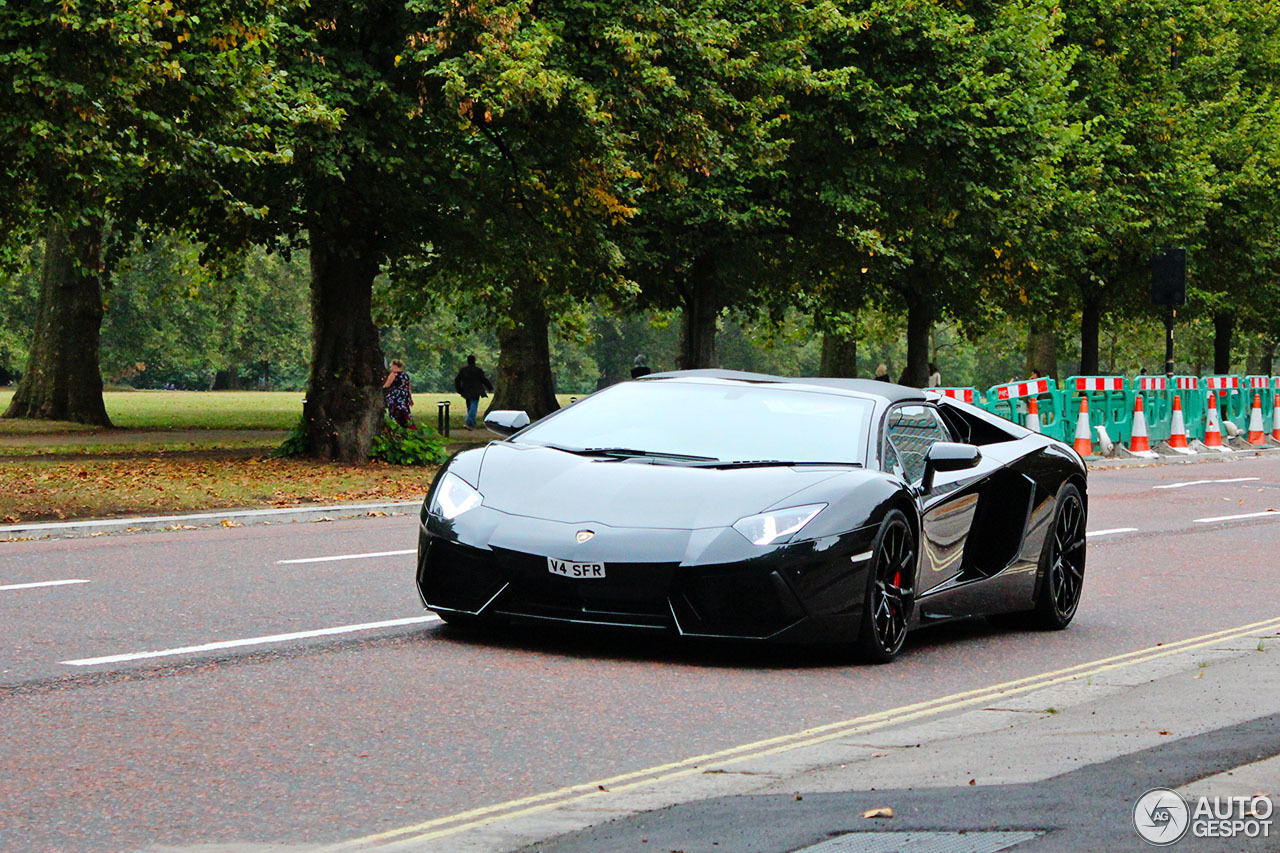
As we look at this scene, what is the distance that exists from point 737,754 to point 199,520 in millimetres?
10449

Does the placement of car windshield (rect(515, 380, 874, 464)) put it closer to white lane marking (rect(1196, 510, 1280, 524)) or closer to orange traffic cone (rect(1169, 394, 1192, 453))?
Result: white lane marking (rect(1196, 510, 1280, 524))

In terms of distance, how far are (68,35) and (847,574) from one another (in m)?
9.87

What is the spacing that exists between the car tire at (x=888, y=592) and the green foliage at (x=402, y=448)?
15795 mm

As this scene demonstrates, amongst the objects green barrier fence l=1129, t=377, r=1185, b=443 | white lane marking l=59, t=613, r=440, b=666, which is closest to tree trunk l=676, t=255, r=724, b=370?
green barrier fence l=1129, t=377, r=1185, b=443

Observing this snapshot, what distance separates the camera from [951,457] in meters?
8.60

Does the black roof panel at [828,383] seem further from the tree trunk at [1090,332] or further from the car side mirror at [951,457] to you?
the tree trunk at [1090,332]

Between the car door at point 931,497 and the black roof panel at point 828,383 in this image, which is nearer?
the car door at point 931,497

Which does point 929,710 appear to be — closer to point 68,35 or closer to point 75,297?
point 68,35

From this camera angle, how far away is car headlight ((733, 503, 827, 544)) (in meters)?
7.73

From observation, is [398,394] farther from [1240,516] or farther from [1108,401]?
[1240,516]

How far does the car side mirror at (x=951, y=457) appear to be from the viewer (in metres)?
8.59

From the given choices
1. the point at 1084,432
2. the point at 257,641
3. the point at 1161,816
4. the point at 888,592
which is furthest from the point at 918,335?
the point at 1161,816

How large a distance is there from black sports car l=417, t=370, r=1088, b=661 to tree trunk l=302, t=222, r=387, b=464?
46.7ft

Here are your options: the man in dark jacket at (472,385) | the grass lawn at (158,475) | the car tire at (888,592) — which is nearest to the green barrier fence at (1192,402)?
the grass lawn at (158,475)
